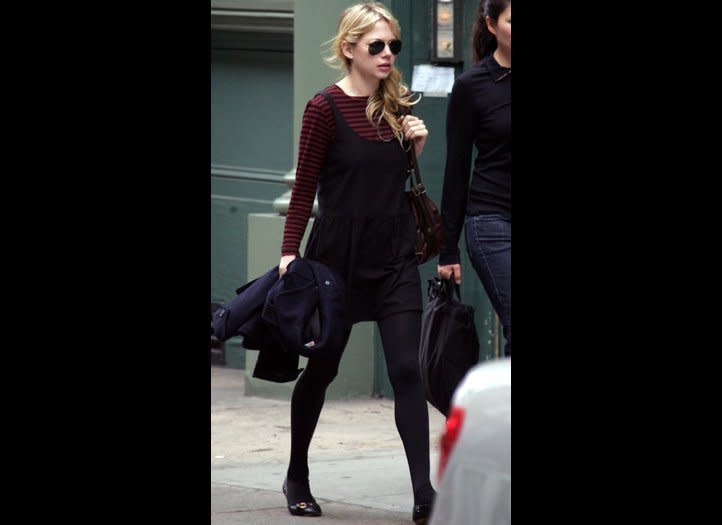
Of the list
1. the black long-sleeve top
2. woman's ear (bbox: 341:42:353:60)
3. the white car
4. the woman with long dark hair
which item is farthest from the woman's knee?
the white car

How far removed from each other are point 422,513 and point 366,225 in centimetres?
108

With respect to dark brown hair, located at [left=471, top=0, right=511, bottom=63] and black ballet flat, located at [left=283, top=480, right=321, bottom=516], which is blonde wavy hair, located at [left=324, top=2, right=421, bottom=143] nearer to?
dark brown hair, located at [left=471, top=0, right=511, bottom=63]

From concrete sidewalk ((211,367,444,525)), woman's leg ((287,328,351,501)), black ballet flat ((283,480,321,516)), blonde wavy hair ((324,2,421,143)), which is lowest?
concrete sidewalk ((211,367,444,525))

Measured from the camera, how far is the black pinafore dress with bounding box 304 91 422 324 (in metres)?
6.67

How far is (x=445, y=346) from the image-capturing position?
6.71m

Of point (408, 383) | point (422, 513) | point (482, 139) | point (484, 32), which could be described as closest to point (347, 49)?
point (484, 32)

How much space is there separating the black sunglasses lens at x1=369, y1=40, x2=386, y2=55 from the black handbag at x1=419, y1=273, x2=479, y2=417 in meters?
0.88

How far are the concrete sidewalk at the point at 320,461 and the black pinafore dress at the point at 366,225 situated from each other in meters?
0.84

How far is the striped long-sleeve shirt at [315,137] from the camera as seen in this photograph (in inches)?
261

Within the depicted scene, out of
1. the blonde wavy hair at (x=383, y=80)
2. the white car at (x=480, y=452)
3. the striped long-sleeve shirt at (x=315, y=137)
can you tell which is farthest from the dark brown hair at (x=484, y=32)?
the white car at (x=480, y=452)

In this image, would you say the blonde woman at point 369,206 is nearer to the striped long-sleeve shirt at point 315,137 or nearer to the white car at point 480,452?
the striped long-sleeve shirt at point 315,137
